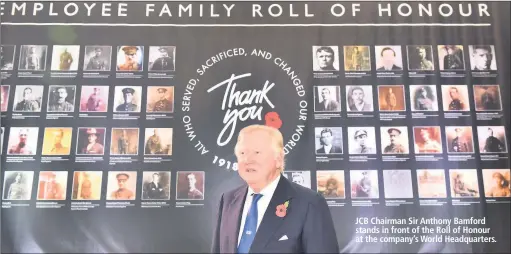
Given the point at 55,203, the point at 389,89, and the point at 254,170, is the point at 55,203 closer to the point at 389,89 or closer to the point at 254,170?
the point at 254,170

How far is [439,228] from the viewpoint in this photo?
3.79 metres

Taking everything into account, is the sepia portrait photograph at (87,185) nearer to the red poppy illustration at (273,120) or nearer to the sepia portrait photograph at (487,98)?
the red poppy illustration at (273,120)

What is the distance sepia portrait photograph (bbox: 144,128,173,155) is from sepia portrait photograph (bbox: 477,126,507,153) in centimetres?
265

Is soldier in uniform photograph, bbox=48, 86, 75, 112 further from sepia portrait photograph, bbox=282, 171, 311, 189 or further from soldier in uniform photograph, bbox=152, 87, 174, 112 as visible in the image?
sepia portrait photograph, bbox=282, 171, 311, 189

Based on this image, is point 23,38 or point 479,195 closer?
point 479,195

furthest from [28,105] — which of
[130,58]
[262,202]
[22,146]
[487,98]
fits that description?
[487,98]

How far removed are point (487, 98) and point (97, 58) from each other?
11.4ft

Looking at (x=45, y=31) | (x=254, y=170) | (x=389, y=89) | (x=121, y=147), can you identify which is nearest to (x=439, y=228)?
(x=389, y=89)

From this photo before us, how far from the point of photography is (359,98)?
4.04 meters

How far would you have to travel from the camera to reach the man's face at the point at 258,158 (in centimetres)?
216

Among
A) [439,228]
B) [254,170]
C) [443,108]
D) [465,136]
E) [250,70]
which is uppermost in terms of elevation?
[250,70]

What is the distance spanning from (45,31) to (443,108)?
142 inches

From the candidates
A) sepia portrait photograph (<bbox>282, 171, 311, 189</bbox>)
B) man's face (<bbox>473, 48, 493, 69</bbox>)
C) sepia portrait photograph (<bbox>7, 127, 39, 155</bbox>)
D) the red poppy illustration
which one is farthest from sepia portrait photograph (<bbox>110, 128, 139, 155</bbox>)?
man's face (<bbox>473, 48, 493, 69</bbox>)

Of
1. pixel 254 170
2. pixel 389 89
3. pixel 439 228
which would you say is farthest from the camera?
pixel 389 89
